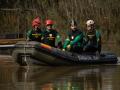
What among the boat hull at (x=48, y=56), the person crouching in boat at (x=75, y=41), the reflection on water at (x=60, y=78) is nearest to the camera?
the reflection on water at (x=60, y=78)

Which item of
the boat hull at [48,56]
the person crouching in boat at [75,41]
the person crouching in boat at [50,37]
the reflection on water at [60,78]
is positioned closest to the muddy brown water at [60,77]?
the reflection on water at [60,78]

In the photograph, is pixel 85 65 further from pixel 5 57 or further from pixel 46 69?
pixel 5 57

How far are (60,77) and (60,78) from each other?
1.08 feet

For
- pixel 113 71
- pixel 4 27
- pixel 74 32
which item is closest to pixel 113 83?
pixel 113 71

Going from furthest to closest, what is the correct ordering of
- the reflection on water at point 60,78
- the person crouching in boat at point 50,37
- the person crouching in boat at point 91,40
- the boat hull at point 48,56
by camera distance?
the person crouching in boat at point 50,37
the person crouching in boat at point 91,40
the boat hull at point 48,56
the reflection on water at point 60,78

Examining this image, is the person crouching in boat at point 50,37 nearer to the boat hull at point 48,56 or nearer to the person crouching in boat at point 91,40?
the boat hull at point 48,56

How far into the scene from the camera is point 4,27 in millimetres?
36281

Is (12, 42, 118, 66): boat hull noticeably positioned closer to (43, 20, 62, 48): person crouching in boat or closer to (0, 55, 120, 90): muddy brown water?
(0, 55, 120, 90): muddy brown water

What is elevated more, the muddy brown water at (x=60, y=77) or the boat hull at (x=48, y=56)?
the boat hull at (x=48, y=56)

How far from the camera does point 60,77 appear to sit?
61.4 feet

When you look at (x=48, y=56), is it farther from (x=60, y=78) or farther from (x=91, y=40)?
(x=60, y=78)

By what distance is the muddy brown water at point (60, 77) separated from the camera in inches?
637

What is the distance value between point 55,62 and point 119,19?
11425mm

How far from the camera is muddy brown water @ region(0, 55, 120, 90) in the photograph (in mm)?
16172
